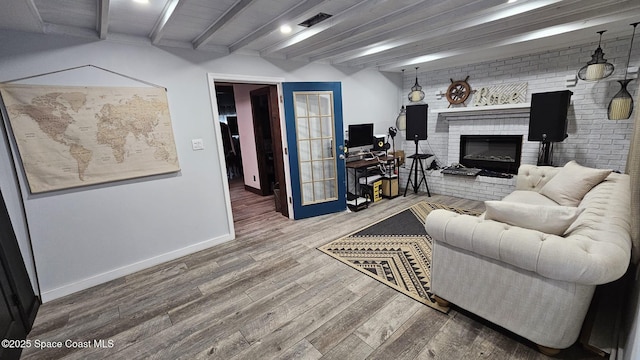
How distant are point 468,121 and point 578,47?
5.02ft

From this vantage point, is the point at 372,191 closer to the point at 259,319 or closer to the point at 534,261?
the point at 259,319

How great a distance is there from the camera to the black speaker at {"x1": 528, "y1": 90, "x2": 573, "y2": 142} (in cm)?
308

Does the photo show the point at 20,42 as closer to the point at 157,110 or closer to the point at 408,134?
the point at 157,110

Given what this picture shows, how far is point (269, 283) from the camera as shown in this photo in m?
2.31

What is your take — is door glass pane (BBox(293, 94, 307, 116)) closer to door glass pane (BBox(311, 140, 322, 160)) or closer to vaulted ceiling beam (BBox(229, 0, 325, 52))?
door glass pane (BBox(311, 140, 322, 160))

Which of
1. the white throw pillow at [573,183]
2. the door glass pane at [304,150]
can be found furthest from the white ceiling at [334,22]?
the white throw pillow at [573,183]

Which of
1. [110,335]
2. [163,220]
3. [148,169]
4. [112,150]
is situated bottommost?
[110,335]

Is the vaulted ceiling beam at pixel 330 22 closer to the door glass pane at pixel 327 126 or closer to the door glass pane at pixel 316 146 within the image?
the door glass pane at pixel 316 146

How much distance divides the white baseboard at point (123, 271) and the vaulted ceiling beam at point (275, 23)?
2194mm

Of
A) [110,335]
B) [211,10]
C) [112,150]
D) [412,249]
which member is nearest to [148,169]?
[112,150]

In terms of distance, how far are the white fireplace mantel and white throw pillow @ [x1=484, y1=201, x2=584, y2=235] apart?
293 centimetres

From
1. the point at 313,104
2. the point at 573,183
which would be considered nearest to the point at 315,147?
the point at 313,104

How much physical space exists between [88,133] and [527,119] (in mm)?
5358

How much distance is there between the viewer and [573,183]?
2.46 metres
